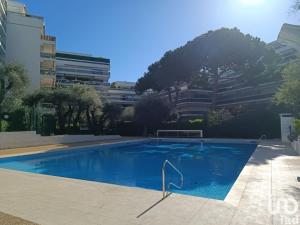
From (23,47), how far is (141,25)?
940 inches

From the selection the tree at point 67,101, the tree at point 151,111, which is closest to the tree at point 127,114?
the tree at point 151,111

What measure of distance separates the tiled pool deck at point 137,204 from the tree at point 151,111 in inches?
885

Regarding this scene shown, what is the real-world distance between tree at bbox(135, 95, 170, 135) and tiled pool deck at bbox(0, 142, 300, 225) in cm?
2247

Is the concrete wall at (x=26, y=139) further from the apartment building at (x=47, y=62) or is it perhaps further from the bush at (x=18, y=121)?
the apartment building at (x=47, y=62)

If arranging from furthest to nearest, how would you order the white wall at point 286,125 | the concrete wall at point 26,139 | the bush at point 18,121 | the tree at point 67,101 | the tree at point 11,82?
the tree at point 67,101 < the tree at point 11,82 < the bush at point 18,121 < the concrete wall at point 26,139 < the white wall at point 286,125

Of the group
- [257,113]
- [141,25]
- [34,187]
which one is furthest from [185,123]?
[34,187]

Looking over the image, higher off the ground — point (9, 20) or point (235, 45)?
point (9, 20)

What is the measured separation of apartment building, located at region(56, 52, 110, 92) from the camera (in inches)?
2598

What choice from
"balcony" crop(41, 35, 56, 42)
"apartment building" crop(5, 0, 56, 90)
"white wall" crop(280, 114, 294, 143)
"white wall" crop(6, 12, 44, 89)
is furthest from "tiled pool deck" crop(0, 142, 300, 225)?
"balcony" crop(41, 35, 56, 42)

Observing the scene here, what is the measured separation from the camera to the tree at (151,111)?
98.1 ft

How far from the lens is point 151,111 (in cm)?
2980

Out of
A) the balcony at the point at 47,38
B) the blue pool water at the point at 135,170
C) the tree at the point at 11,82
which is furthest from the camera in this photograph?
the balcony at the point at 47,38

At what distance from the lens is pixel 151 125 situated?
3130 centimetres

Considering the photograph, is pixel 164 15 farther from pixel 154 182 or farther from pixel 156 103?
pixel 156 103
